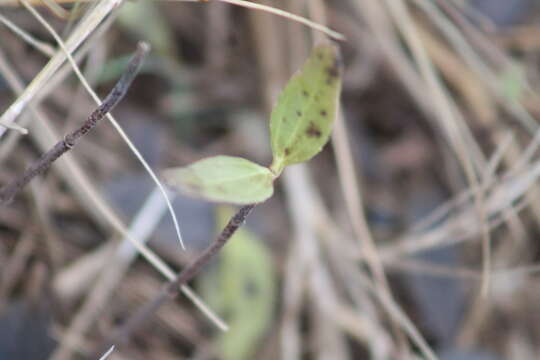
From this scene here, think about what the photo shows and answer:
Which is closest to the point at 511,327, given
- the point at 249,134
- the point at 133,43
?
the point at 249,134

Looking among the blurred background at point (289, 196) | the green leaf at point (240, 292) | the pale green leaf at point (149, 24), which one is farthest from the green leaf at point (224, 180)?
the pale green leaf at point (149, 24)

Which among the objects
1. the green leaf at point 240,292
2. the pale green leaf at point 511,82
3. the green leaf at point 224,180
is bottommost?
the green leaf at point 240,292

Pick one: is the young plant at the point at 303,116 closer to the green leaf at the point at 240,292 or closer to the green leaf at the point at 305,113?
the green leaf at the point at 305,113

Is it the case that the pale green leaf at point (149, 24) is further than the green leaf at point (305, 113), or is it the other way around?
the pale green leaf at point (149, 24)

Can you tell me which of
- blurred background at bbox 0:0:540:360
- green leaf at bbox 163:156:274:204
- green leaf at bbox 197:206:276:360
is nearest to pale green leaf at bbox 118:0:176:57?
blurred background at bbox 0:0:540:360

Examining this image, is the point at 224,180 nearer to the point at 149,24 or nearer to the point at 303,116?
the point at 303,116

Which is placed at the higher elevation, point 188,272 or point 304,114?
point 304,114

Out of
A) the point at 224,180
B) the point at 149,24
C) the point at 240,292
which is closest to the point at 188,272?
the point at 224,180
